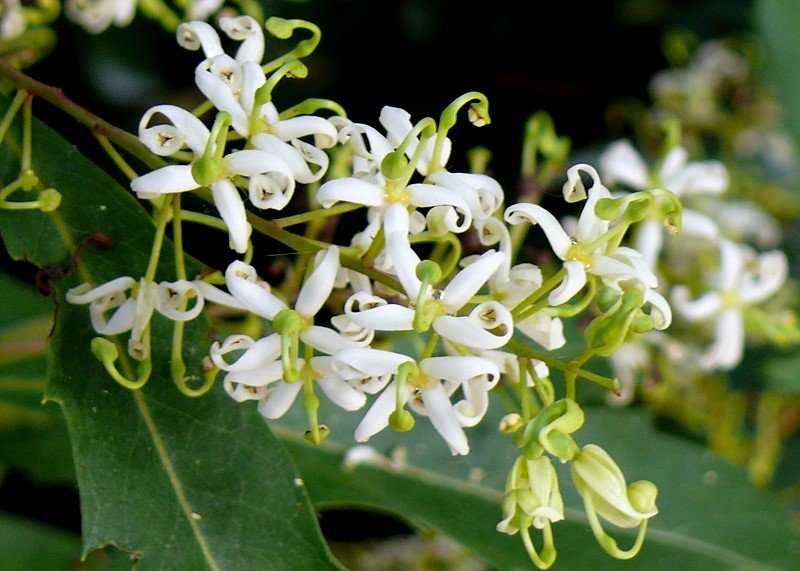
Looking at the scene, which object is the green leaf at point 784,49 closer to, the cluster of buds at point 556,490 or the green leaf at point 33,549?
the cluster of buds at point 556,490

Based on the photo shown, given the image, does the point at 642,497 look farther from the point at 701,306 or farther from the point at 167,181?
the point at 701,306

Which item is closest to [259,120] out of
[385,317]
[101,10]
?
[385,317]

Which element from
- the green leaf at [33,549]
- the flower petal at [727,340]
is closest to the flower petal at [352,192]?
the flower petal at [727,340]

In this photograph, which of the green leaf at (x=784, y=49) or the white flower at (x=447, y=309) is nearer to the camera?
the white flower at (x=447, y=309)

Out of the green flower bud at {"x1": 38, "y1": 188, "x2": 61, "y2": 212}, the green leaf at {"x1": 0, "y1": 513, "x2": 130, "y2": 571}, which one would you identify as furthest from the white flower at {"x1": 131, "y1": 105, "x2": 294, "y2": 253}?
the green leaf at {"x1": 0, "y1": 513, "x2": 130, "y2": 571}

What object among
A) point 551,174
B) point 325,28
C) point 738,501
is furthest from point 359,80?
point 738,501
